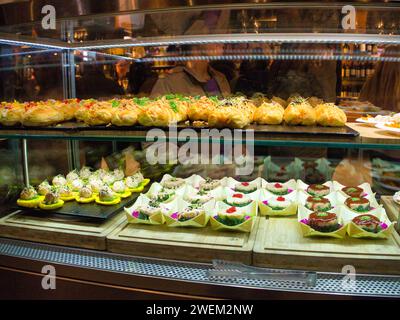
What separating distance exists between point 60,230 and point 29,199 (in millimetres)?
458

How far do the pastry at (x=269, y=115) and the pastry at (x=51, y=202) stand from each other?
126 cm

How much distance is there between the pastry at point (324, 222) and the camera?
1.88 meters

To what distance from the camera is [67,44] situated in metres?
2.77

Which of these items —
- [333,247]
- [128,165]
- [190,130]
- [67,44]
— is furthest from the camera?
[128,165]

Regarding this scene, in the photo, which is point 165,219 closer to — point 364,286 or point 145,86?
point 364,286

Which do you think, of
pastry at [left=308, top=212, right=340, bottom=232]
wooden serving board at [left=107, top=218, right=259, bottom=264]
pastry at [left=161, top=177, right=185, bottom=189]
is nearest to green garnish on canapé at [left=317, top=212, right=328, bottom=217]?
pastry at [left=308, top=212, right=340, bottom=232]

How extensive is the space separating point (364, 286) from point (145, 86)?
8.11ft

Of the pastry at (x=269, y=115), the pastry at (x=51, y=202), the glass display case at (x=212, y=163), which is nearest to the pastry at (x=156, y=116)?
the glass display case at (x=212, y=163)

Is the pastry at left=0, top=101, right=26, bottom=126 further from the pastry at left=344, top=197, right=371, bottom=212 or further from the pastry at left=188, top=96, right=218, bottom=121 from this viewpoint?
the pastry at left=344, top=197, right=371, bottom=212

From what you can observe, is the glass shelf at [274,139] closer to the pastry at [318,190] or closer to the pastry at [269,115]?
the pastry at [269,115]

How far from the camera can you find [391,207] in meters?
2.21

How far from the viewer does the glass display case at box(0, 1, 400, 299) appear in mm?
1729

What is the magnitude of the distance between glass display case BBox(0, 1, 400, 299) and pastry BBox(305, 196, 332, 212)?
0.01 m
